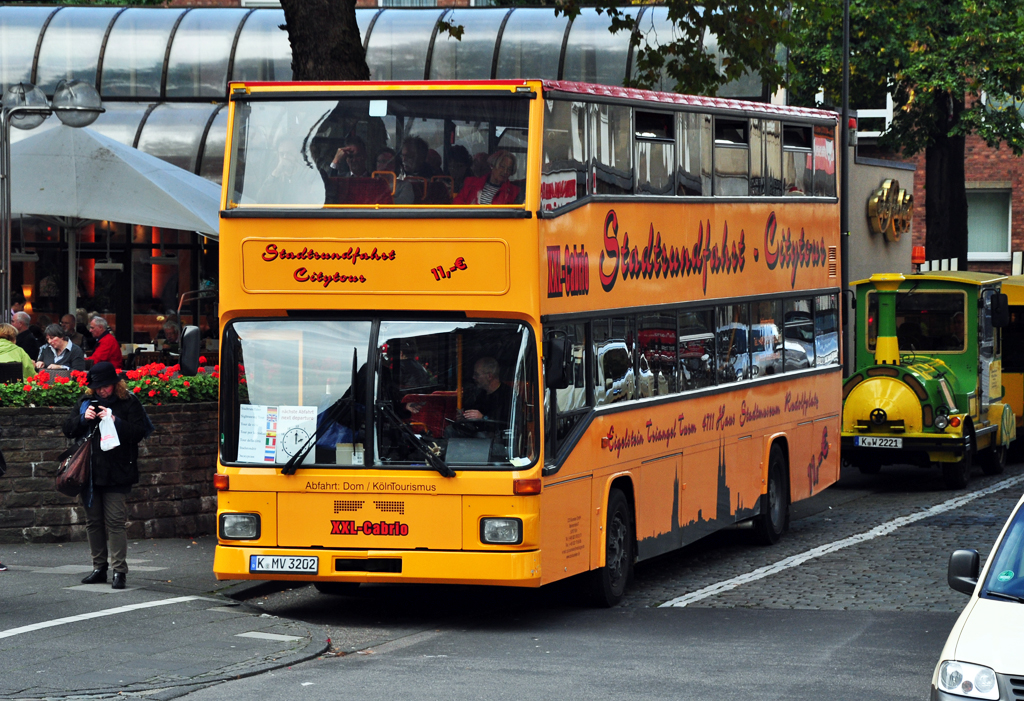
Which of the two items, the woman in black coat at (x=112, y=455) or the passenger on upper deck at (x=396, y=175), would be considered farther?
the woman in black coat at (x=112, y=455)

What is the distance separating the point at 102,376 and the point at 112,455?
1.90 ft

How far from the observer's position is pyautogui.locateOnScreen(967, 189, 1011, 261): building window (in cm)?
4638

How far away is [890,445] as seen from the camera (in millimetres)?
20328

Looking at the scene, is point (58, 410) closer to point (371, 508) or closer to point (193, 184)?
point (371, 508)

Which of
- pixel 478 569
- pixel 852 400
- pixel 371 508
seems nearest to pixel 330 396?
pixel 371 508

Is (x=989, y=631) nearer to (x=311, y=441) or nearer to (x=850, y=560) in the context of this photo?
(x=311, y=441)

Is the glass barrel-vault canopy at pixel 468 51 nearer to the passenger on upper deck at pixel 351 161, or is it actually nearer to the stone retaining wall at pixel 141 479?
the stone retaining wall at pixel 141 479

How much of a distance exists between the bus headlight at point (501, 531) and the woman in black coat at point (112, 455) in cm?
280

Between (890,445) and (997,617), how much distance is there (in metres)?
14.2

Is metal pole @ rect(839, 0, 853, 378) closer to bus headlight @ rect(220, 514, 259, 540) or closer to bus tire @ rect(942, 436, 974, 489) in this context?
bus tire @ rect(942, 436, 974, 489)

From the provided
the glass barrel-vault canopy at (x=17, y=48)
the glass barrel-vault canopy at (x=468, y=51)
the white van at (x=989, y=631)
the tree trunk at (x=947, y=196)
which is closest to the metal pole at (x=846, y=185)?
the tree trunk at (x=947, y=196)

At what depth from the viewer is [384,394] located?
10531 millimetres

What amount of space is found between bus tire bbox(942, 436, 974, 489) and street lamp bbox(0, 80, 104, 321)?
37.6 feet

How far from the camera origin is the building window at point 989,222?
46375mm
